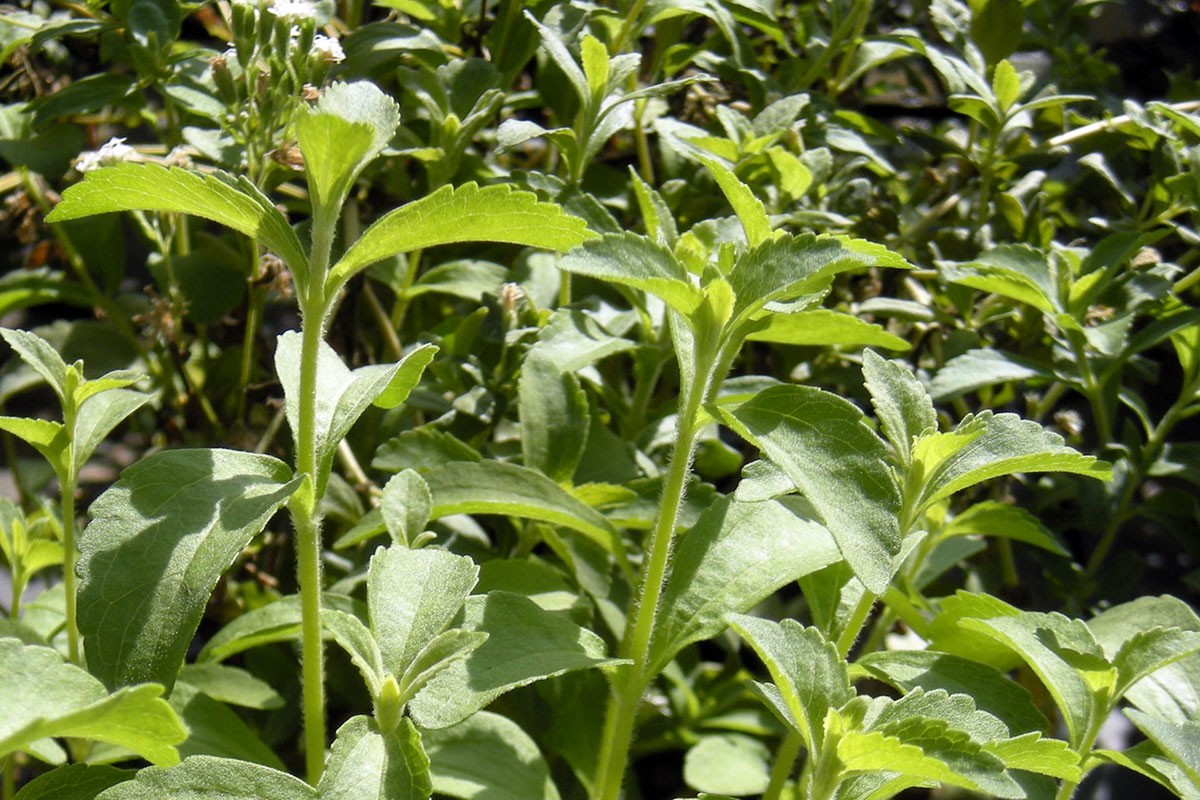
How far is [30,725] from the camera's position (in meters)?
0.42

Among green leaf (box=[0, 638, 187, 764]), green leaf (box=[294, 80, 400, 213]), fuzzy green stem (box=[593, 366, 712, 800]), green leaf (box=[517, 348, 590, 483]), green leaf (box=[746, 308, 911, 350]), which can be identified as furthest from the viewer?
green leaf (box=[517, 348, 590, 483])

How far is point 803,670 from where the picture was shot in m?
0.59

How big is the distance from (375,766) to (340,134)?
1.01 ft

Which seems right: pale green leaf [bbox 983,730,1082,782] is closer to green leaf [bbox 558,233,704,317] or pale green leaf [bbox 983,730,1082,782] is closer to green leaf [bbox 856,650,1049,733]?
green leaf [bbox 856,650,1049,733]

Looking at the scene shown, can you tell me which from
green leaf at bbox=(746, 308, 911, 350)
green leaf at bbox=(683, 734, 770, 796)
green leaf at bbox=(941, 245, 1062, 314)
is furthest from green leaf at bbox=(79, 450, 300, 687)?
green leaf at bbox=(941, 245, 1062, 314)

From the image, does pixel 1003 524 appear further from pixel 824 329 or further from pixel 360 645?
pixel 360 645

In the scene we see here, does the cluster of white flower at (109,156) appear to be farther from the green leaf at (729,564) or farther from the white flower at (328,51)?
the green leaf at (729,564)

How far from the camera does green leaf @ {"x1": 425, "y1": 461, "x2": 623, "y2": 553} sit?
74 centimetres

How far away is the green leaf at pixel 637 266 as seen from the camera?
0.58 m

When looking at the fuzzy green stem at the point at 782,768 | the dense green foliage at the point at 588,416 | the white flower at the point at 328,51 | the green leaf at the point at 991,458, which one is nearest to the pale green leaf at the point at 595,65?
the dense green foliage at the point at 588,416

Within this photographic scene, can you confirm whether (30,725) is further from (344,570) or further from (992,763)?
(344,570)

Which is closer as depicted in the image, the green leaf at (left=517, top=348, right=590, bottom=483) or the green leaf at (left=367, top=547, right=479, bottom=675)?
the green leaf at (left=367, top=547, right=479, bottom=675)

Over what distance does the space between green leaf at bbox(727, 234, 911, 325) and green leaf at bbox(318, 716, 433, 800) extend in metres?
0.28

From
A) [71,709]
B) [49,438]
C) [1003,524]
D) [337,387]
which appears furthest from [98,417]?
→ [1003,524]
